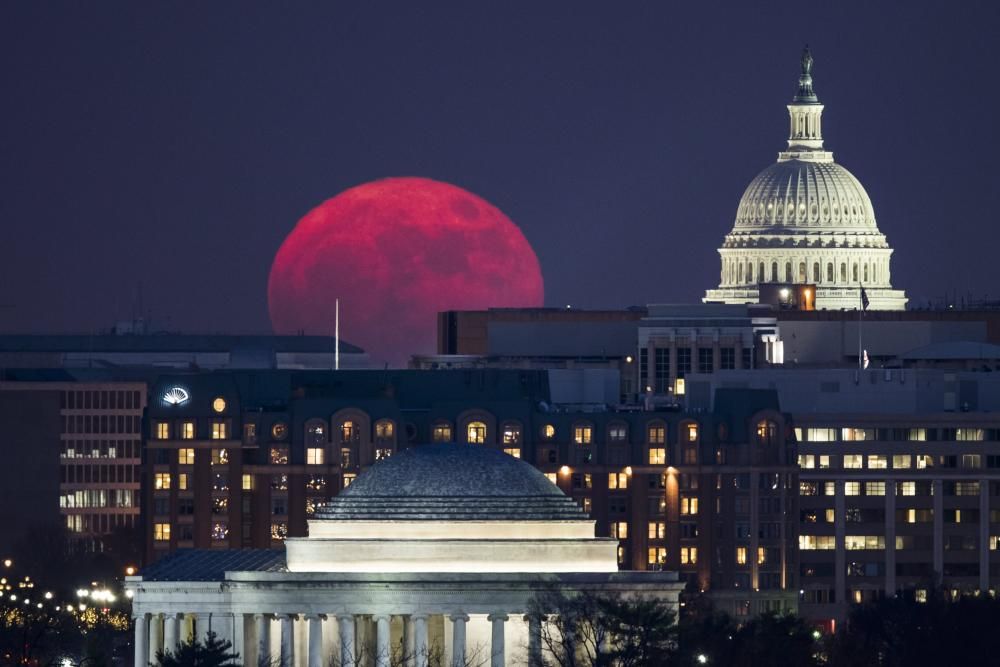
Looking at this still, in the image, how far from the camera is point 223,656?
199875 mm

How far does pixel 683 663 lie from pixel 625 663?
7.62 ft

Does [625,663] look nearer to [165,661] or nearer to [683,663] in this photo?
[683,663]

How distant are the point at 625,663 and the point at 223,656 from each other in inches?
634

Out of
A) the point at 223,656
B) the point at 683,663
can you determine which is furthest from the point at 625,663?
the point at 223,656

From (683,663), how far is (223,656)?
60.5ft

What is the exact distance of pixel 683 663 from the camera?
655 ft

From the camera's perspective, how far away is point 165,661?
7864 inches

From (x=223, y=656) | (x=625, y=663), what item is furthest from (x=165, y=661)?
(x=625, y=663)

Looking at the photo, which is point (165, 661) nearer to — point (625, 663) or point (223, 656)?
point (223, 656)

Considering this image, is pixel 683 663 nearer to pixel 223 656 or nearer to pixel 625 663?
pixel 625 663

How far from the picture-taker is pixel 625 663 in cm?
19988

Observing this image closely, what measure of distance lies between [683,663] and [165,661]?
20741 millimetres
